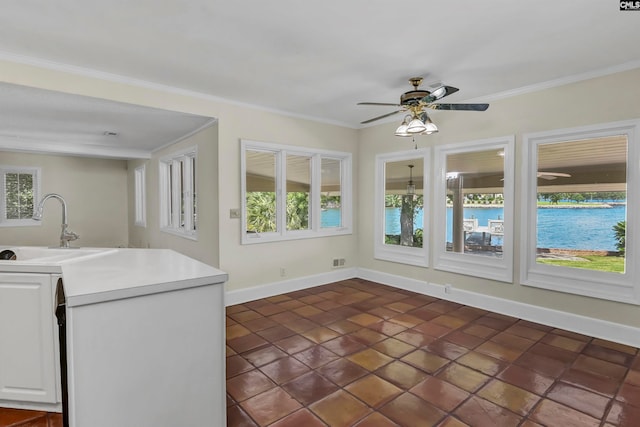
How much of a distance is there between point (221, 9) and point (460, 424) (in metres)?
3.09

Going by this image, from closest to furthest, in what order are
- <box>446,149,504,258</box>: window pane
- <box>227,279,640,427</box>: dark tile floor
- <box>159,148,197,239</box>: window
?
<box>227,279,640,427</box>: dark tile floor
<box>446,149,504,258</box>: window pane
<box>159,148,197,239</box>: window

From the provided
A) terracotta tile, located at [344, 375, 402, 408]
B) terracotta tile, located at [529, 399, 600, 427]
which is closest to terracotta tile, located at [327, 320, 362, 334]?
terracotta tile, located at [344, 375, 402, 408]

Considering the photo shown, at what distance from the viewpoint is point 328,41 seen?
263 centimetres

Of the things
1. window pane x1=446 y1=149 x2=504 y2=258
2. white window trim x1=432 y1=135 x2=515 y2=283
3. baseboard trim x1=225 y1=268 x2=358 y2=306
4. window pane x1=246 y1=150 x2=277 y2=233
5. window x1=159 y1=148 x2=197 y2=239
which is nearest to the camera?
white window trim x1=432 y1=135 x2=515 y2=283

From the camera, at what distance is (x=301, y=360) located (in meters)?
2.79

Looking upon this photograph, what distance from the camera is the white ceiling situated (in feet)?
7.17

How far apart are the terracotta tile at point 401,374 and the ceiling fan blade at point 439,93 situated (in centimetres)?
238

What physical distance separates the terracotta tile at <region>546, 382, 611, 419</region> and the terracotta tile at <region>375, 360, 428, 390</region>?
0.89 meters

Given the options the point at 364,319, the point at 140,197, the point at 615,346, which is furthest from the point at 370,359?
the point at 140,197

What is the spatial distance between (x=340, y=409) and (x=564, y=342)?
2.45m

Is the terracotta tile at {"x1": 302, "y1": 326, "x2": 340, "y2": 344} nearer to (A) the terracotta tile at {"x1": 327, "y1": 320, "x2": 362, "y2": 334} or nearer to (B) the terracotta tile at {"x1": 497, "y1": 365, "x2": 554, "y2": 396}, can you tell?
(A) the terracotta tile at {"x1": 327, "y1": 320, "x2": 362, "y2": 334}

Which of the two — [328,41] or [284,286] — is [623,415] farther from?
[284,286]

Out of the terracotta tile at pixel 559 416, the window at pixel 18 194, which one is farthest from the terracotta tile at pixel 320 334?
the window at pixel 18 194

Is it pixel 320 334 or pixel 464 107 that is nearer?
pixel 464 107
